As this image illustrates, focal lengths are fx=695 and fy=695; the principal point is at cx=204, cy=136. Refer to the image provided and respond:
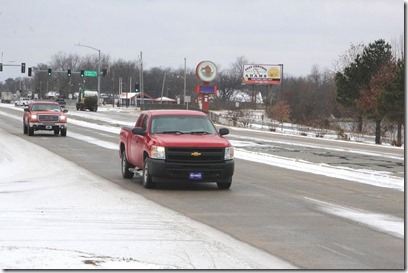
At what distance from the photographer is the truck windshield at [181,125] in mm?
15523

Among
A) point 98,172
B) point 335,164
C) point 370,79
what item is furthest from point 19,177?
point 370,79

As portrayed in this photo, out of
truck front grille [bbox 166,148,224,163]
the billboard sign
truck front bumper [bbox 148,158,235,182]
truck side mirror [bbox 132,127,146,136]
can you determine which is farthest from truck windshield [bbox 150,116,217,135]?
the billboard sign

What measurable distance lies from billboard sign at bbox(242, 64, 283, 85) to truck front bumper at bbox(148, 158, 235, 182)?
112 m

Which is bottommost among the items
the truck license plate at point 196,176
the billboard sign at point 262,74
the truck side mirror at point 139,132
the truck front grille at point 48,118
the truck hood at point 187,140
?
the truck license plate at point 196,176

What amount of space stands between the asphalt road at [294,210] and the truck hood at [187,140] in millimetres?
1019

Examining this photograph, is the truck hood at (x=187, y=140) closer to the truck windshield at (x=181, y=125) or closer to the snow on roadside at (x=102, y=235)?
the truck windshield at (x=181, y=125)

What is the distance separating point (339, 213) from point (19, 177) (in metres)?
8.13

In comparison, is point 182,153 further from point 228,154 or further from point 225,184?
point 225,184

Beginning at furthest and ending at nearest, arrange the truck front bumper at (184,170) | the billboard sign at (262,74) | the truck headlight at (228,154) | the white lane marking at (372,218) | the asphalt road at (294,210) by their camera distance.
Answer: the billboard sign at (262,74) → the truck headlight at (228,154) → the truck front bumper at (184,170) → the white lane marking at (372,218) → the asphalt road at (294,210)

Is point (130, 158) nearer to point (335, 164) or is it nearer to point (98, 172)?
point (98, 172)

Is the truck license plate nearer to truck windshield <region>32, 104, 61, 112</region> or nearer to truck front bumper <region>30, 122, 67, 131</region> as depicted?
truck front bumper <region>30, 122, 67, 131</region>

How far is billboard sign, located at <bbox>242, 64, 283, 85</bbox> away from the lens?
126000 millimetres

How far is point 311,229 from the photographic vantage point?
1030 centimetres

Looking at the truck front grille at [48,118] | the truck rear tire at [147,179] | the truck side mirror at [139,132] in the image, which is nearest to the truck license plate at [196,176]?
the truck rear tire at [147,179]
